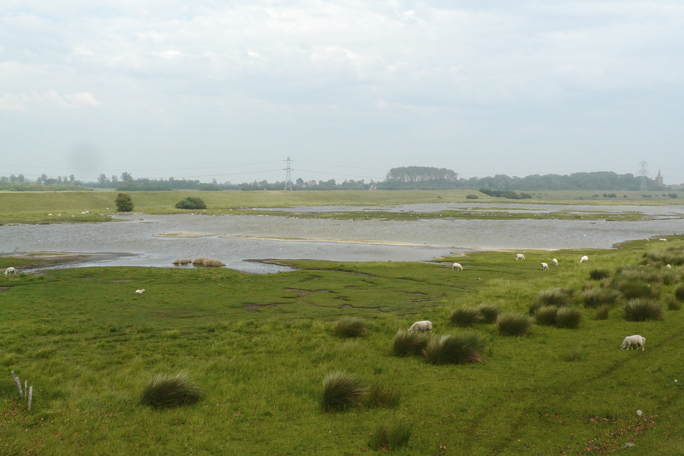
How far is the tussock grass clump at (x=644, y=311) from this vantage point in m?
15.0

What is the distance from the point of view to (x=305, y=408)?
8.96 metres

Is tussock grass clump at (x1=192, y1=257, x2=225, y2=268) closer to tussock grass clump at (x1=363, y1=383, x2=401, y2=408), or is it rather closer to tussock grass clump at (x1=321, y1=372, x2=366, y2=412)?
tussock grass clump at (x1=321, y1=372, x2=366, y2=412)

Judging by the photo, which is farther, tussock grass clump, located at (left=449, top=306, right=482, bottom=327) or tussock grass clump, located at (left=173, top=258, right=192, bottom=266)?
tussock grass clump, located at (left=173, top=258, right=192, bottom=266)

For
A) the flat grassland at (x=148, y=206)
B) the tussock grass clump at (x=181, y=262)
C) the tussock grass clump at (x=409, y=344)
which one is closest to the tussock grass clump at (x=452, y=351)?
the tussock grass clump at (x=409, y=344)

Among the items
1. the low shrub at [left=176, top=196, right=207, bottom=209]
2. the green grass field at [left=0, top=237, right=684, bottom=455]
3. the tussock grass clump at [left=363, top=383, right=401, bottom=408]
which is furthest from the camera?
the low shrub at [left=176, top=196, right=207, bottom=209]

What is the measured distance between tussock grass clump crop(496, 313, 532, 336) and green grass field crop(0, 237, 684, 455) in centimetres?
34

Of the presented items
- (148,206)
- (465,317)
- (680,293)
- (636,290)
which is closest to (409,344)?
(465,317)

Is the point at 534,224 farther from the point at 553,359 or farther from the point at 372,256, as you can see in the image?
the point at 553,359

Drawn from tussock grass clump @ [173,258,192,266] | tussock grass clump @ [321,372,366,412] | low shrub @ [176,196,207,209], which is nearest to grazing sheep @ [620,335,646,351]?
tussock grass clump @ [321,372,366,412]

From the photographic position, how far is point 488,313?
15930 millimetres

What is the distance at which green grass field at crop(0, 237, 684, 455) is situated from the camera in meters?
7.51

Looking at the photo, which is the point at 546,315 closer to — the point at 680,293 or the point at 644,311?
the point at 644,311

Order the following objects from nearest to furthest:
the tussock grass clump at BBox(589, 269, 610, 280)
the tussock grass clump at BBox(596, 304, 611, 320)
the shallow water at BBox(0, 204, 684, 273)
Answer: the tussock grass clump at BBox(596, 304, 611, 320)
the tussock grass clump at BBox(589, 269, 610, 280)
the shallow water at BBox(0, 204, 684, 273)

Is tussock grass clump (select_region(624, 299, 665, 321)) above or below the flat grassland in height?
below
